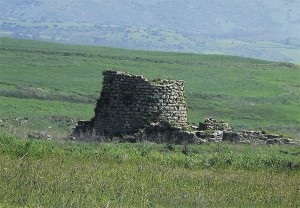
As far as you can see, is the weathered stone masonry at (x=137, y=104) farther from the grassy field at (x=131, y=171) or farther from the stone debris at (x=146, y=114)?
the grassy field at (x=131, y=171)

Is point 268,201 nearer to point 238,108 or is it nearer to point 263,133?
point 263,133

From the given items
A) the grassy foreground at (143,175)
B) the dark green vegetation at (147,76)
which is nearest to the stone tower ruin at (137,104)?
the grassy foreground at (143,175)

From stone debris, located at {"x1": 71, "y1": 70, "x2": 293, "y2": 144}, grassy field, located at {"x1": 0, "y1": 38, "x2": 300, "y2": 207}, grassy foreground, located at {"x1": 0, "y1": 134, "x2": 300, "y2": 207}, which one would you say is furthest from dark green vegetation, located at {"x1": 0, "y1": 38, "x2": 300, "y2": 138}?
grassy foreground, located at {"x1": 0, "y1": 134, "x2": 300, "y2": 207}

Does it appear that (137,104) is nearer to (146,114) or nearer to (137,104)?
(137,104)

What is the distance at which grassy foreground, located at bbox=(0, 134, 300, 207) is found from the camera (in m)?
16.8

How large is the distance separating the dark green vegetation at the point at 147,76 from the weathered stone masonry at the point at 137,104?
34.6 feet

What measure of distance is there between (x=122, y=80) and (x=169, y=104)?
6.48 feet

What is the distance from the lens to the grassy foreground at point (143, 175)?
55.2 ft

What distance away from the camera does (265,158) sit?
26938mm

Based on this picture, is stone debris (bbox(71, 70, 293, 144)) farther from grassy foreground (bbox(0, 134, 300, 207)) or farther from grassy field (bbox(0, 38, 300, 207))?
grassy foreground (bbox(0, 134, 300, 207))

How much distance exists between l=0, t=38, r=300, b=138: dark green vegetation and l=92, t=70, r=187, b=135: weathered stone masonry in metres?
10.5

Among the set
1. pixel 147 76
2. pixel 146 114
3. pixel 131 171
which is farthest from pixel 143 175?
pixel 147 76

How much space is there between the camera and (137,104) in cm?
3347

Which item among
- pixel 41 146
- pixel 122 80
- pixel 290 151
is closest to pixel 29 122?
pixel 122 80
